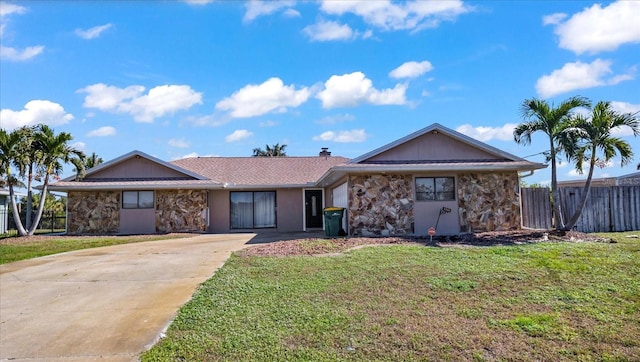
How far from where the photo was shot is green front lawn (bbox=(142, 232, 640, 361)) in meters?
4.68

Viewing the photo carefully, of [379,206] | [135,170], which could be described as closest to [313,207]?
[379,206]

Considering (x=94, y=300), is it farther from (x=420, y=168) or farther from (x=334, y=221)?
(x=420, y=168)

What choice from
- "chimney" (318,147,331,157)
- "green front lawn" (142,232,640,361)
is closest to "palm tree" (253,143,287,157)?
"chimney" (318,147,331,157)

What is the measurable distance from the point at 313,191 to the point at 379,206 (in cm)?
746

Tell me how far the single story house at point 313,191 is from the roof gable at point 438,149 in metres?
0.04

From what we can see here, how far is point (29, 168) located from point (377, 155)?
14.5 metres

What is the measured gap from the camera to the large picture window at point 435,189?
15.4 meters

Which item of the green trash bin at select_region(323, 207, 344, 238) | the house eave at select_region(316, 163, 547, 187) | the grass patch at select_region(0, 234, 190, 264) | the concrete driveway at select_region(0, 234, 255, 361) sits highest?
the house eave at select_region(316, 163, 547, 187)

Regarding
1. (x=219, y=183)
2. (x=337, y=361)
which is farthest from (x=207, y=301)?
(x=219, y=183)

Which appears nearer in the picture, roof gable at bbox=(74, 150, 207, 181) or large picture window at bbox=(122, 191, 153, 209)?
large picture window at bbox=(122, 191, 153, 209)

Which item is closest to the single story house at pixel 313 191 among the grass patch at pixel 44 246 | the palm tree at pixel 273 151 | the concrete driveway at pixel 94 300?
the grass patch at pixel 44 246

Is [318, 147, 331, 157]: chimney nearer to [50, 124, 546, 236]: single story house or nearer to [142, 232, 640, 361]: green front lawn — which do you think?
[50, 124, 546, 236]: single story house

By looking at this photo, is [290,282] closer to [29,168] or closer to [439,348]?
[439,348]

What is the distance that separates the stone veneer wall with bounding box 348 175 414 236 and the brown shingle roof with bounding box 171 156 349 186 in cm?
624
